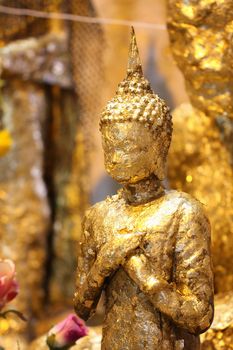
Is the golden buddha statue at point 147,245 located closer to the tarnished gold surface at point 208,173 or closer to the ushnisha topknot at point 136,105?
the ushnisha topknot at point 136,105

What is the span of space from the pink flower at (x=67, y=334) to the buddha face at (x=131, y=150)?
0.29m

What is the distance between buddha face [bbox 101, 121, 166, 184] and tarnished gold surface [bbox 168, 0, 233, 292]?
376 mm

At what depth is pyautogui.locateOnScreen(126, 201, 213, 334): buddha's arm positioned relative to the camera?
48.6 inches

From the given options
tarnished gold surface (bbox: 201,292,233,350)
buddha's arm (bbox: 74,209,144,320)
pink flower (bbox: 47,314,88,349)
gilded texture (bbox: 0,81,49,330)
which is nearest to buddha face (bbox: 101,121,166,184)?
buddha's arm (bbox: 74,209,144,320)

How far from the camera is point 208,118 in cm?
180

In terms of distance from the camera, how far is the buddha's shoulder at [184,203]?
4.17 feet

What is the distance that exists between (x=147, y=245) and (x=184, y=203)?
9cm

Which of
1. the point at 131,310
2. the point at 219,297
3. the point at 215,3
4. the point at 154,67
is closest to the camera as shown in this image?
the point at 131,310

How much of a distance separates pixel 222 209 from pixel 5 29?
1091 millimetres

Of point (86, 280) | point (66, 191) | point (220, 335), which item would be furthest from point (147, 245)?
point (66, 191)

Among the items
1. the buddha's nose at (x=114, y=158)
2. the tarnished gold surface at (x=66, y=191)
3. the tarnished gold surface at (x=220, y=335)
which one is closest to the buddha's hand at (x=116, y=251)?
the buddha's nose at (x=114, y=158)

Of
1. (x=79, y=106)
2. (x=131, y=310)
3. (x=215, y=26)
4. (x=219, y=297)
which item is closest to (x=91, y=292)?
(x=131, y=310)

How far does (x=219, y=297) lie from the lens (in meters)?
1.73

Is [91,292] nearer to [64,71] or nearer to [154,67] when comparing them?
[154,67]
